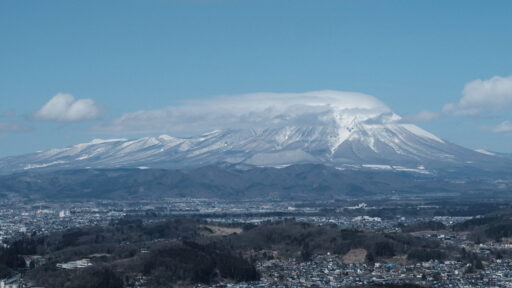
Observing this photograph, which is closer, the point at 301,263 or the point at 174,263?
the point at 174,263

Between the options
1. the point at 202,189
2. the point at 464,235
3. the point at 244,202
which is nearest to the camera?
the point at 464,235

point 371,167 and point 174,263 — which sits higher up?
point 371,167

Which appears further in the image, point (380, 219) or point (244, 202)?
point (244, 202)

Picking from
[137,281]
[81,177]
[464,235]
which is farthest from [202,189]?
[137,281]

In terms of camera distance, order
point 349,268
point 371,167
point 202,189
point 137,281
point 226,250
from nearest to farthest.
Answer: point 137,281, point 349,268, point 226,250, point 202,189, point 371,167

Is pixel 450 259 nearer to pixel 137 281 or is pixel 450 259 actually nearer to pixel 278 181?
pixel 137 281

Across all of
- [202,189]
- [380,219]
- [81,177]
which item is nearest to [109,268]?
[380,219]

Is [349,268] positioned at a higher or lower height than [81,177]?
lower

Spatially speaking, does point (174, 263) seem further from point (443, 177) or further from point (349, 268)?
point (443, 177)

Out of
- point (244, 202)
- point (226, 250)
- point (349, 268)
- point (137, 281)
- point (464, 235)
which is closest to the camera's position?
point (137, 281)
